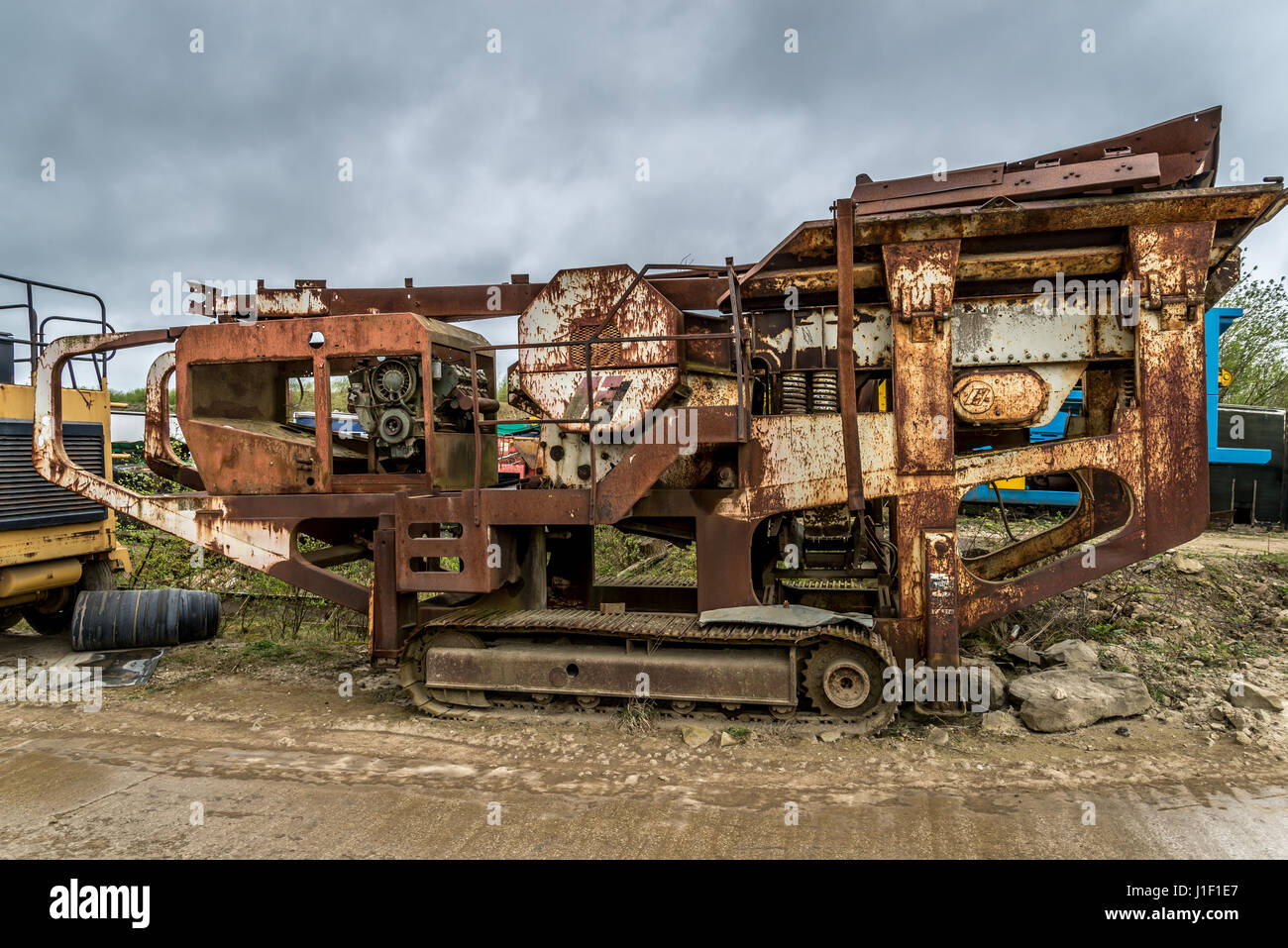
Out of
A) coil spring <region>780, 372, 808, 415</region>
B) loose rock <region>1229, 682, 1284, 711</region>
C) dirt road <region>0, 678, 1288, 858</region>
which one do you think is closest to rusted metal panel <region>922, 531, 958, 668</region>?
dirt road <region>0, 678, 1288, 858</region>

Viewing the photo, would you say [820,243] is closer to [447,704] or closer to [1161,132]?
[1161,132]

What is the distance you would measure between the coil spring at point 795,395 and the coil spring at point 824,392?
54mm

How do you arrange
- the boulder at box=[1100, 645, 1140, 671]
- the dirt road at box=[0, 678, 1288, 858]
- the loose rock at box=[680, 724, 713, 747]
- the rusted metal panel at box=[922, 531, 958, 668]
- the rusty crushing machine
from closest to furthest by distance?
the dirt road at box=[0, 678, 1288, 858]
the loose rock at box=[680, 724, 713, 747]
the rusty crushing machine
the rusted metal panel at box=[922, 531, 958, 668]
the boulder at box=[1100, 645, 1140, 671]

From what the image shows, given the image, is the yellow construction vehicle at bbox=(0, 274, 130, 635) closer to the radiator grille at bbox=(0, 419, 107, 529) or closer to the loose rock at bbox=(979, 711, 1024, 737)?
the radiator grille at bbox=(0, 419, 107, 529)

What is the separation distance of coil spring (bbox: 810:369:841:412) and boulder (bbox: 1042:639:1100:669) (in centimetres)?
241

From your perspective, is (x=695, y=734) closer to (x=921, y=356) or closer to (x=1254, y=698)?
(x=921, y=356)

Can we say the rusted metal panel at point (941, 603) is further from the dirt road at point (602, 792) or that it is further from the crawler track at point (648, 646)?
the dirt road at point (602, 792)

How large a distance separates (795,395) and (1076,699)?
2557 mm

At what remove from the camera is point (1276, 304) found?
66.0ft

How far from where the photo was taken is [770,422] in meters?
5.37

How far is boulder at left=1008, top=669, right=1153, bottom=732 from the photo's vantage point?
4953mm

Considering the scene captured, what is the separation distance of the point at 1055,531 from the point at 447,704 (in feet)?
15.0

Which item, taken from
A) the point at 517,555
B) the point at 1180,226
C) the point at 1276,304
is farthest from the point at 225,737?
the point at 1276,304

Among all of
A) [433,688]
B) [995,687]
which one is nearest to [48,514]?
[433,688]
